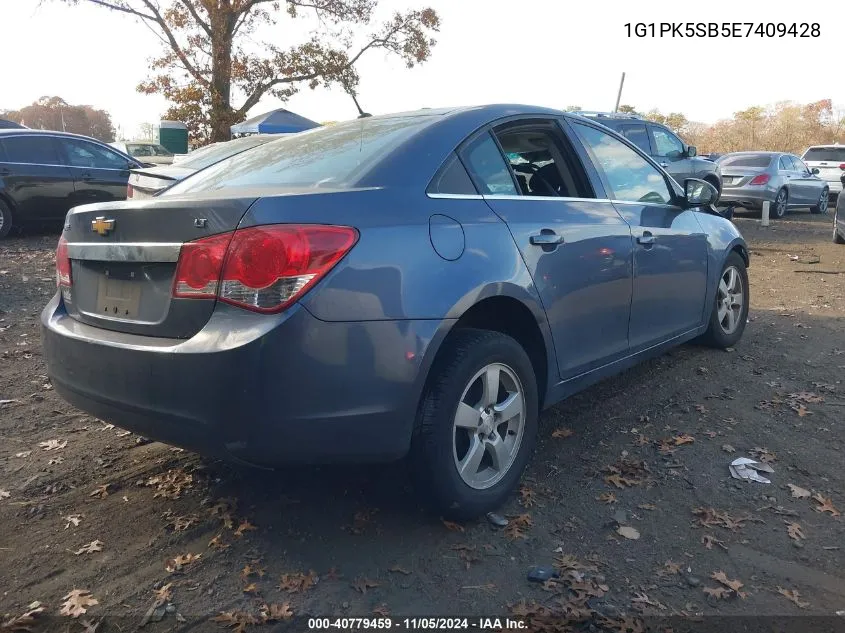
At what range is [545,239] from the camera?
3.34m

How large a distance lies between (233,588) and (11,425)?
2257 millimetres

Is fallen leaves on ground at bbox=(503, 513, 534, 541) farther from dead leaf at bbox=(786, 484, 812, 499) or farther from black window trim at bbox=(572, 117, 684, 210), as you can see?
black window trim at bbox=(572, 117, 684, 210)

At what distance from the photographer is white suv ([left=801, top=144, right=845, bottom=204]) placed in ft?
69.3

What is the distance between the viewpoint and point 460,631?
2.37m

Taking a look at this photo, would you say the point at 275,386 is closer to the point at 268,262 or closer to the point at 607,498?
the point at 268,262

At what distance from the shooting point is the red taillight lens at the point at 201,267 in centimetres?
248

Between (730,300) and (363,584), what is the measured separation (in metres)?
3.99

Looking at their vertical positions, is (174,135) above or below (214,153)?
above

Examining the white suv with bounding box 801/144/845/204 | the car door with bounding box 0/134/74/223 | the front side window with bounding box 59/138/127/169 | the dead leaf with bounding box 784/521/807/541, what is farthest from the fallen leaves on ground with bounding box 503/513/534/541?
the white suv with bounding box 801/144/845/204

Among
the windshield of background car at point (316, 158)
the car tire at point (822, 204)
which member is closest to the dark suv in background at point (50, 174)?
the windshield of background car at point (316, 158)

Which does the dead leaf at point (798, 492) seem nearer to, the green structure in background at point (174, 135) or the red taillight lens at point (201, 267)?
the red taillight lens at point (201, 267)

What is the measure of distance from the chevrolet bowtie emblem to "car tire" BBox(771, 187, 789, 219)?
1636 cm

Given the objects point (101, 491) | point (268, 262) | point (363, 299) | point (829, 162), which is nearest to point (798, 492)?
point (363, 299)

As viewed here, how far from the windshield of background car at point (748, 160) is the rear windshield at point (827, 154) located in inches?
240
